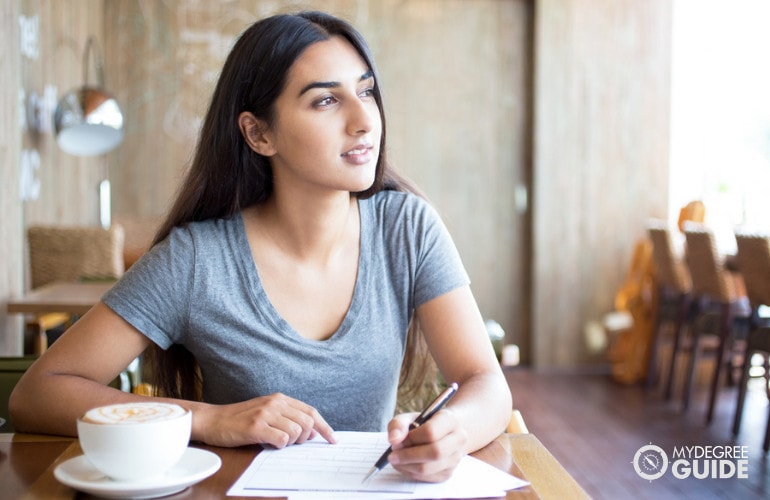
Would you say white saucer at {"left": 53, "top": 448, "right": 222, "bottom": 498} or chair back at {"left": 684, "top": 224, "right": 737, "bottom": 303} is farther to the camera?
chair back at {"left": 684, "top": 224, "right": 737, "bottom": 303}

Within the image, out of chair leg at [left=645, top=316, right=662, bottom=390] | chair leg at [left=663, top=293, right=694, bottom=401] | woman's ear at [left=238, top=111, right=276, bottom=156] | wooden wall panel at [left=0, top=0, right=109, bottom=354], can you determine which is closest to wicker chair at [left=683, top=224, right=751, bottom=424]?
chair leg at [left=663, top=293, right=694, bottom=401]

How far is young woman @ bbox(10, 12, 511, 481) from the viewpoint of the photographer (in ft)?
4.60

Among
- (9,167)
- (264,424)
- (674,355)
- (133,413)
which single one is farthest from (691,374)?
(133,413)

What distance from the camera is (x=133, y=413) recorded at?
958mm

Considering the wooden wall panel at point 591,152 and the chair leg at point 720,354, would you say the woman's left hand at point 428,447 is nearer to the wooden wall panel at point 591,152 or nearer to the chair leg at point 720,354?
the chair leg at point 720,354

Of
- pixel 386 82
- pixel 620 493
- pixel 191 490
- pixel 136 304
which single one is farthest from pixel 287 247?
pixel 386 82

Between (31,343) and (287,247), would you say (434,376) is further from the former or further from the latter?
(31,343)

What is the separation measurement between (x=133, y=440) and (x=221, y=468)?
18 centimetres

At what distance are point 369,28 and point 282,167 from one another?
4.38 meters

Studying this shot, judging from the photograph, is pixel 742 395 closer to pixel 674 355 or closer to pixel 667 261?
pixel 674 355

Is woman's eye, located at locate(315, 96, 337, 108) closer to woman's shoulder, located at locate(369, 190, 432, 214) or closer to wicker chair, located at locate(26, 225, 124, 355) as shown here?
woman's shoulder, located at locate(369, 190, 432, 214)

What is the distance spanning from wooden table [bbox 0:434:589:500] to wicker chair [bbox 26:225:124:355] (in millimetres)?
2798

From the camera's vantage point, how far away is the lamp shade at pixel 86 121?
4.12m

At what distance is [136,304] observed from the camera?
4.62 ft
